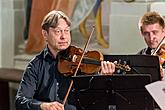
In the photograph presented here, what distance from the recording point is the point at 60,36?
2305 millimetres

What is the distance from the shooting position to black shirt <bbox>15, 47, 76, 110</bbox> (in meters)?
2.27

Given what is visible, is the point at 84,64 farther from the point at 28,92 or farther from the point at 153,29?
the point at 153,29

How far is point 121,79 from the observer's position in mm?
1927

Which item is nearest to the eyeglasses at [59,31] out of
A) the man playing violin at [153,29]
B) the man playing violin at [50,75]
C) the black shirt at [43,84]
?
the man playing violin at [50,75]

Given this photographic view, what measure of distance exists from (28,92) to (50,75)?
16cm

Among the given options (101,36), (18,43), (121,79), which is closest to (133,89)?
(121,79)

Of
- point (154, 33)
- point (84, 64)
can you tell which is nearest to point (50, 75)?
point (84, 64)

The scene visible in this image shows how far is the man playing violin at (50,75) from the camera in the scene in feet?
7.46

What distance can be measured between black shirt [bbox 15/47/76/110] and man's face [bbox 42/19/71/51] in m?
0.08

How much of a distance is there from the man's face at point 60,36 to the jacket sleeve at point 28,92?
7.0 inches

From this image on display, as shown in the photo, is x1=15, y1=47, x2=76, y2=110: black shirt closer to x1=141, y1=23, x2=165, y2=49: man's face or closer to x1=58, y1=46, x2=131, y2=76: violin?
x1=58, y1=46, x2=131, y2=76: violin

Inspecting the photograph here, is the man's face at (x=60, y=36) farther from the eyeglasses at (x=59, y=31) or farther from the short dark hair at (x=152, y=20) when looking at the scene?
the short dark hair at (x=152, y=20)

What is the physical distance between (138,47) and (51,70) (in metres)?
1.38

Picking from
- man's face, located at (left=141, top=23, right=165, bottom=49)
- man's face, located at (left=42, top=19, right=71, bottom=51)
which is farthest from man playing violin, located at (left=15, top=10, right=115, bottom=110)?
man's face, located at (left=141, top=23, right=165, bottom=49)
